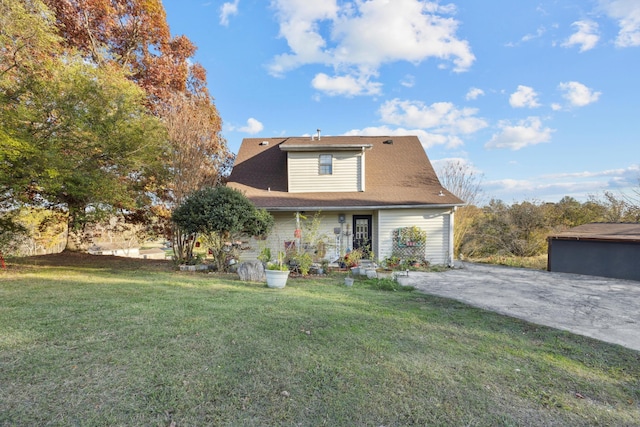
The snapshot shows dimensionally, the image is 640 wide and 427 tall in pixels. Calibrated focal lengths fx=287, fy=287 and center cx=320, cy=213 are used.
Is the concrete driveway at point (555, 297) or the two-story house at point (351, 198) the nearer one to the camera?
the concrete driveway at point (555, 297)

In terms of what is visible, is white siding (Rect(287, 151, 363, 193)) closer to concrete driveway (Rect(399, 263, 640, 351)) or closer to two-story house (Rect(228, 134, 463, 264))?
two-story house (Rect(228, 134, 463, 264))

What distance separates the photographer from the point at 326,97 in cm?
1499

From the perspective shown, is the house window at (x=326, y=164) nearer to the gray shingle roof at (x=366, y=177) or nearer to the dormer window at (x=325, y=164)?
the dormer window at (x=325, y=164)

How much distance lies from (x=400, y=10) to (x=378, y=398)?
32.8 feet

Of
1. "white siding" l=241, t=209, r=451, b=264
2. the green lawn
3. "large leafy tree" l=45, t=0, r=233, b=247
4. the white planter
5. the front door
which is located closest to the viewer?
the green lawn

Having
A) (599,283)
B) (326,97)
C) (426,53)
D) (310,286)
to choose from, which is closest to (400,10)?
(426,53)

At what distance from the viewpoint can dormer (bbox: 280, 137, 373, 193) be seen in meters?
12.0

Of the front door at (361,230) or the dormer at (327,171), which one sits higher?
the dormer at (327,171)

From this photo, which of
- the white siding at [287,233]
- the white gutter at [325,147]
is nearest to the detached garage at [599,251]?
the white gutter at [325,147]

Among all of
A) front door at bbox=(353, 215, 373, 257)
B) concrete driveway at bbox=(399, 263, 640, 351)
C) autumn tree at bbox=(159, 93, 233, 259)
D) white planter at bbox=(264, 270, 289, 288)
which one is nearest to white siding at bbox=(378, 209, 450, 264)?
front door at bbox=(353, 215, 373, 257)

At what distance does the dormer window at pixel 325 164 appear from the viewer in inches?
474

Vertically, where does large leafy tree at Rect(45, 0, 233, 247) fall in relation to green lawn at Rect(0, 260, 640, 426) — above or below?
above

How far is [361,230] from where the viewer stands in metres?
11.6

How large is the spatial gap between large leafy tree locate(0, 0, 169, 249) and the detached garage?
45.8 feet
